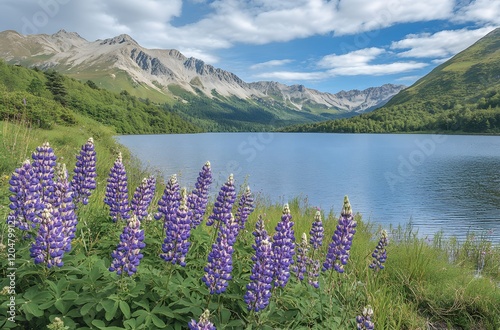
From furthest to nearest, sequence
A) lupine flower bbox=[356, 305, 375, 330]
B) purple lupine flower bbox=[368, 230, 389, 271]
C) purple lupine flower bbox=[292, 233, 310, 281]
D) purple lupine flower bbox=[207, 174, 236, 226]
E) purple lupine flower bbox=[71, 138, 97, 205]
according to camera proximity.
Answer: purple lupine flower bbox=[368, 230, 389, 271] → purple lupine flower bbox=[71, 138, 97, 205] → purple lupine flower bbox=[207, 174, 236, 226] → purple lupine flower bbox=[292, 233, 310, 281] → lupine flower bbox=[356, 305, 375, 330]

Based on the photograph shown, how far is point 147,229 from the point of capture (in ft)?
19.8

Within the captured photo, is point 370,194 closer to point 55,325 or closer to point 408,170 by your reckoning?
point 408,170

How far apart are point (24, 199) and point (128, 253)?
69.2 inches

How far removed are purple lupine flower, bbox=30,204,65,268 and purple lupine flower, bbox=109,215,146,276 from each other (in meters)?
0.62

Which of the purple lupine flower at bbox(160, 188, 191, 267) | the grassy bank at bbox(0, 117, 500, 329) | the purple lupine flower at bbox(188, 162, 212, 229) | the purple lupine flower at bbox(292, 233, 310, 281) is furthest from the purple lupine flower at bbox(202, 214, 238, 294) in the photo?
the purple lupine flower at bbox(188, 162, 212, 229)

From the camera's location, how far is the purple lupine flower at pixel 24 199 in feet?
14.0

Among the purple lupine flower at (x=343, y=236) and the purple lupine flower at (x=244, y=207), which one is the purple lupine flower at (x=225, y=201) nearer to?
the purple lupine flower at (x=244, y=207)

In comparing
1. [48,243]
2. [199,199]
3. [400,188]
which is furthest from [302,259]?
[400,188]

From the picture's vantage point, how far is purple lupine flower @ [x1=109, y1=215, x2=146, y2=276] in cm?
363

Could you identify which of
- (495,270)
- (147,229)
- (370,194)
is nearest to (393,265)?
(495,270)

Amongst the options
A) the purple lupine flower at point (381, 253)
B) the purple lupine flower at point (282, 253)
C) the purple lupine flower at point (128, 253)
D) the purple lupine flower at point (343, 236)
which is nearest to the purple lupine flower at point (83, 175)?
the purple lupine flower at point (128, 253)

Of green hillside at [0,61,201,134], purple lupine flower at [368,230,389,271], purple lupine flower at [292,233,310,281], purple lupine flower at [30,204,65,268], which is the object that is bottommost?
purple lupine flower at [368,230,389,271]

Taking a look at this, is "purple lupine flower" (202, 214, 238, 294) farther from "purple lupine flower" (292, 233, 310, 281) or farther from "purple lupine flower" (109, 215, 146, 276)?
"purple lupine flower" (292, 233, 310, 281)

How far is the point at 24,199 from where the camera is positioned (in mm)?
4316
